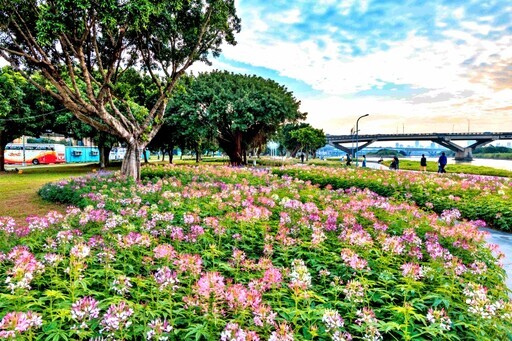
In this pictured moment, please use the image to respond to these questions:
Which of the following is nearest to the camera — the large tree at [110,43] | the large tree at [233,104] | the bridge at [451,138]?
the large tree at [110,43]

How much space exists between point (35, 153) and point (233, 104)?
3395 centimetres

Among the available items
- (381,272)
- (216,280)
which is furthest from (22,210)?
(381,272)

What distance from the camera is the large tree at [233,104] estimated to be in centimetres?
2811

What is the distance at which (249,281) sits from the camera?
2.96 metres

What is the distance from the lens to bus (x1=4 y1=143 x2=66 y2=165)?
4331cm

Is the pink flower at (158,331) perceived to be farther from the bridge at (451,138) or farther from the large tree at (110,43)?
the bridge at (451,138)

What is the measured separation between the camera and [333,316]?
6.68ft

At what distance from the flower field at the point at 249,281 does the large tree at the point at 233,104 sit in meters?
23.6

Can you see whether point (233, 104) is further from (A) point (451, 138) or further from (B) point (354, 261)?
(A) point (451, 138)

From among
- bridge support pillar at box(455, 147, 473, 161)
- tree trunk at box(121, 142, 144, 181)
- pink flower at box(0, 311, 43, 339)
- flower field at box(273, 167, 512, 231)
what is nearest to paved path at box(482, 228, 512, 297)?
flower field at box(273, 167, 512, 231)

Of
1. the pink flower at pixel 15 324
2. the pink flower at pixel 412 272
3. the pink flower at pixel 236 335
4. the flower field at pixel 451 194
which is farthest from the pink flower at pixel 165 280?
the flower field at pixel 451 194

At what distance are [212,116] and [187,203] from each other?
23.0 m

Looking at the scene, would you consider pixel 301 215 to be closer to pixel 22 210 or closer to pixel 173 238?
pixel 173 238

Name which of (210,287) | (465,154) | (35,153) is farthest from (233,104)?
(465,154)
